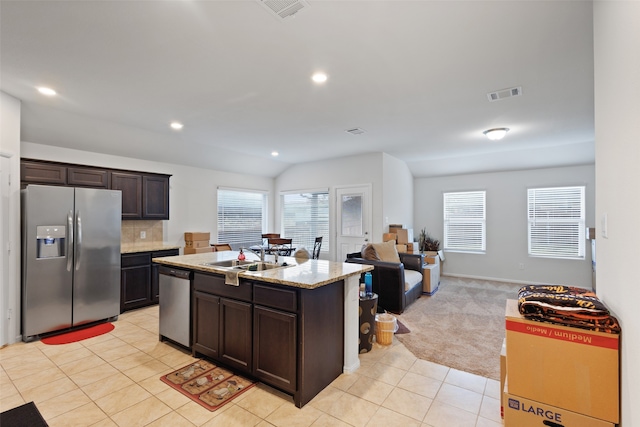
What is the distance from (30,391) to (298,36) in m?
3.50

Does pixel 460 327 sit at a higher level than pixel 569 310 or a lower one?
lower

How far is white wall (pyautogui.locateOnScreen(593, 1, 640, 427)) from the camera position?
1170 millimetres

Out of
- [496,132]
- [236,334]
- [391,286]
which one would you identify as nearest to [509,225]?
[496,132]

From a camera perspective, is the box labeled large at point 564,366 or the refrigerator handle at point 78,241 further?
the refrigerator handle at point 78,241

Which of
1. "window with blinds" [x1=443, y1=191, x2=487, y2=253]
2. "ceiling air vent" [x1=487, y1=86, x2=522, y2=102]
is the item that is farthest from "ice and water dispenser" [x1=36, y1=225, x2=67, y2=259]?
"window with blinds" [x1=443, y1=191, x2=487, y2=253]

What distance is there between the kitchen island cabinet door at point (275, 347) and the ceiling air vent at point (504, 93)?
304cm

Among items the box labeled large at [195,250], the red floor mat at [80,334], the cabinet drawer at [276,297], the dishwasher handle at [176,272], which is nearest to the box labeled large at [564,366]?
the cabinet drawer at [276,297]

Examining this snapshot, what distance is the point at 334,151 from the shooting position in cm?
594

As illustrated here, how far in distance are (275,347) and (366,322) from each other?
3.67 ft

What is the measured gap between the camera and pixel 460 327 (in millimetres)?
3842

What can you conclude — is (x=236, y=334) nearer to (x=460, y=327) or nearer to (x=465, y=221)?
(x=460, y=327)

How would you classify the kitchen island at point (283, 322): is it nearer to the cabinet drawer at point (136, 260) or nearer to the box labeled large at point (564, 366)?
the box labeled large at point (564, 366)

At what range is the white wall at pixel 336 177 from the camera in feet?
19.6

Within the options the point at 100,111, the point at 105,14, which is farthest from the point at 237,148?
the point at 105,14
